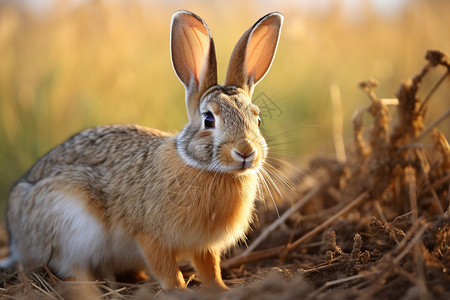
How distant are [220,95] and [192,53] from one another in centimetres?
57

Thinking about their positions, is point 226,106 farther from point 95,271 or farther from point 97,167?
point 95,271

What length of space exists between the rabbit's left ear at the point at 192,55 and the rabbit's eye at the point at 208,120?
13.9 inches

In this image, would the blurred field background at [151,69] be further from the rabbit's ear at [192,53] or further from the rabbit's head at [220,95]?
the rabbit's ear at [192,53]

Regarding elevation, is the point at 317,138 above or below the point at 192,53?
below

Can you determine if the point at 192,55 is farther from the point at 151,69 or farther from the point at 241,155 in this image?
the point at 151,69

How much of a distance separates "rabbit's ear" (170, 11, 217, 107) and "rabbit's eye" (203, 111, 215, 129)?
0.38 m

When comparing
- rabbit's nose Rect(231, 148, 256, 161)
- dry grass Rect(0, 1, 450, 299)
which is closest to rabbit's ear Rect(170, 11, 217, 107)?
dry grass Rect(0, 1, 450, 299)

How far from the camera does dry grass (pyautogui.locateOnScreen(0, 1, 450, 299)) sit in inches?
138

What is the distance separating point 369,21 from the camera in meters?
9.52

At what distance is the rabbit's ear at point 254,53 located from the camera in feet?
14.0

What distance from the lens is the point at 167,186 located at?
417cm

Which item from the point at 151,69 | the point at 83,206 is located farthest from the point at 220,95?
the point at 151,69

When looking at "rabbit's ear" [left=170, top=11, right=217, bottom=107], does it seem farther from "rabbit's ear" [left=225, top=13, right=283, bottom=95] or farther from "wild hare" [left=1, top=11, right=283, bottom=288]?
"rabbit's ear" [left=225, top=13, right=283, bottom=95]

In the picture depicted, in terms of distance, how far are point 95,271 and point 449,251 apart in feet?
9.65
